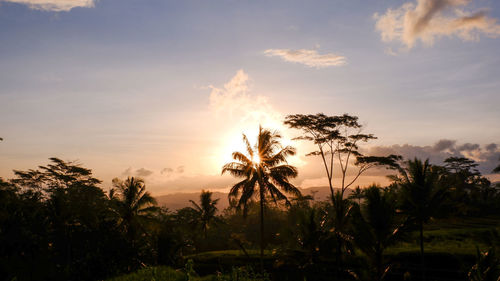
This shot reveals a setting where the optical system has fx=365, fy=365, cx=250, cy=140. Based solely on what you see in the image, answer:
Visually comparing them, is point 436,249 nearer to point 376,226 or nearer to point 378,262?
point 378,262

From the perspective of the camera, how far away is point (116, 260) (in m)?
28.1

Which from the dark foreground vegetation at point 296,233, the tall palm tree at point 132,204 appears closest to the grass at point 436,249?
the dark foreground vegetation at point 296,233

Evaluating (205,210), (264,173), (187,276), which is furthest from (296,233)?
(205,210)

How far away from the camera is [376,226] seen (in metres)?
21.1

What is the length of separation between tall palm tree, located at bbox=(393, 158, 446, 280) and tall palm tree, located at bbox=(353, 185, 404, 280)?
7.72ft

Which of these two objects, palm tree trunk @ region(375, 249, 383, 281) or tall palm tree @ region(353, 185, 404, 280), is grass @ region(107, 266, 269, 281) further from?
palm tree trunk @ region(375, 249, 383, 281)

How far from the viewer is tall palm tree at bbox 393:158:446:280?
2325cm

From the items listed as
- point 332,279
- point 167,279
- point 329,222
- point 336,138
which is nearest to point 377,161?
point 336,138

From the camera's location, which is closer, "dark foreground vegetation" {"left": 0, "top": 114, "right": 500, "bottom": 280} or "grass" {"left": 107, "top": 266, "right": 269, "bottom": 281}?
"grass" {"left": 107, "top": 266, "right": 269, "bottom": 281}

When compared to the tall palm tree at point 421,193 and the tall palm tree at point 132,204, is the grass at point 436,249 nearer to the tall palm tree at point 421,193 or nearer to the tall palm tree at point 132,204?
the tall palm tree at point 421,193

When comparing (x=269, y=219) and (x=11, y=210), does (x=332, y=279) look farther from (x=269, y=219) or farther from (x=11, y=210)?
(x=269, y=219)

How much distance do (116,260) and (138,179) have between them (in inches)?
339

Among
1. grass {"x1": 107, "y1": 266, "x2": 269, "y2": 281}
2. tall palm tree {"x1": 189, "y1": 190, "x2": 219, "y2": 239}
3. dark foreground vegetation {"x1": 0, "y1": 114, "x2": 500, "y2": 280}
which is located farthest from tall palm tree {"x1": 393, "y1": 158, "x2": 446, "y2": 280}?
tall palm tree {"x1": 189, "y1": 190, "x2": 219, "y2": 239}

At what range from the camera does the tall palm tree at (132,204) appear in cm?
3369
